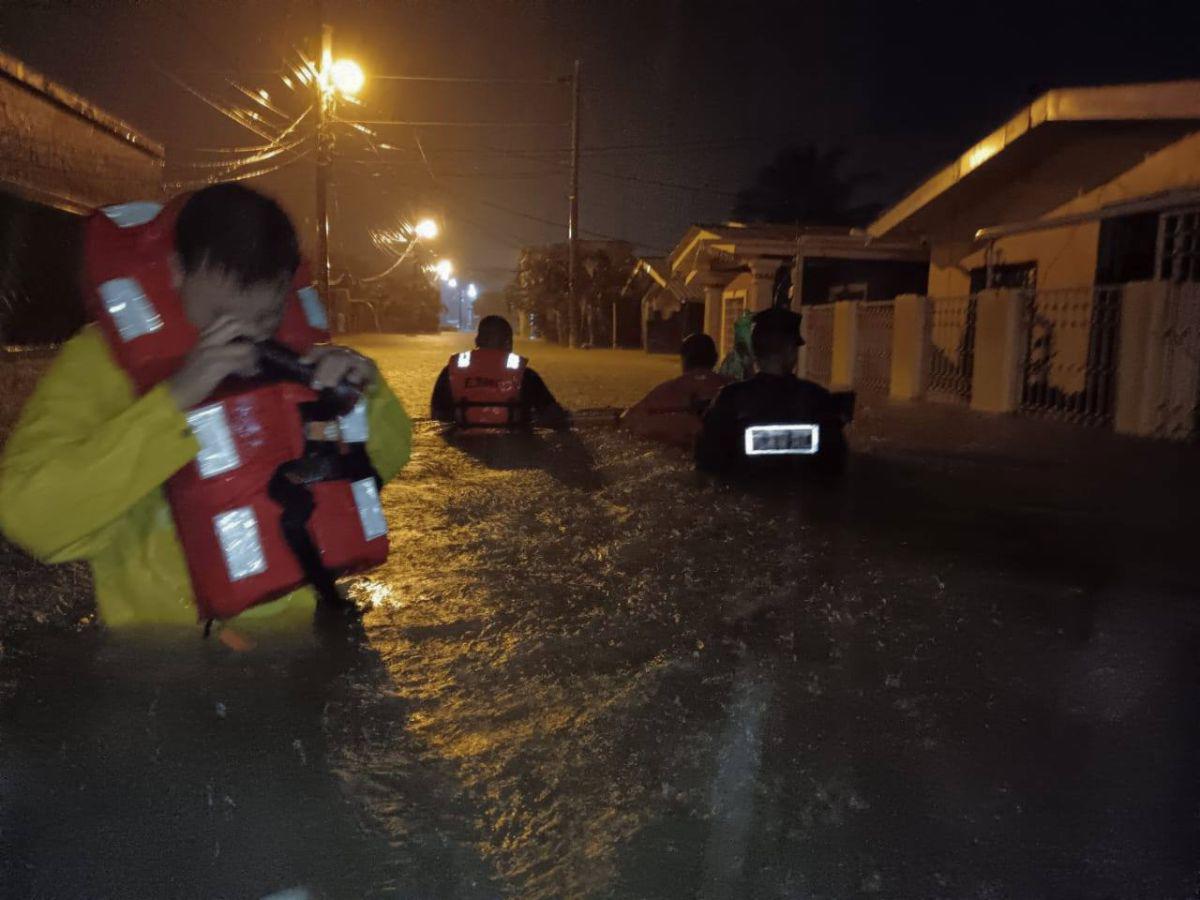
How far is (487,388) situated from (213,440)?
6.08 meters

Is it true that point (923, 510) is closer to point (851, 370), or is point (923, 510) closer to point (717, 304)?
point (851, 370)

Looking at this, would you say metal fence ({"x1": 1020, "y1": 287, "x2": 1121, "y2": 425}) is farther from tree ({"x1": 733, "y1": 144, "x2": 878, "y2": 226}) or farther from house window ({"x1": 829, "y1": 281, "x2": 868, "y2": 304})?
tree ({"x1": 733, "y1": 144, "x2": 878, "y2": 226})

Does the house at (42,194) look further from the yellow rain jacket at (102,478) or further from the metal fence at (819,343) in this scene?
the metal fence at (819,343)

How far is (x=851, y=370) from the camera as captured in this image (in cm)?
1524

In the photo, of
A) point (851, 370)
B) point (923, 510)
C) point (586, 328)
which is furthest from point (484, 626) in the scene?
point (586, 328)

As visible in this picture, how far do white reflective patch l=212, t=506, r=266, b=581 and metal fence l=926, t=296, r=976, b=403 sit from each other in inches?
452

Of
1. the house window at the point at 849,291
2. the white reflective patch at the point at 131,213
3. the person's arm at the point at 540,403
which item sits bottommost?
the person's arm at the point at 540,403

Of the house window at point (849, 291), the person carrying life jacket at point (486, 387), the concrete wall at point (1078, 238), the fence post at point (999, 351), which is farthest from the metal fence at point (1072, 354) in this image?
the house window at point (849, 291)

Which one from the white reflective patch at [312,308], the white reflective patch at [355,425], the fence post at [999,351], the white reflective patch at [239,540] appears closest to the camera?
the white reflective patch at [239,540]

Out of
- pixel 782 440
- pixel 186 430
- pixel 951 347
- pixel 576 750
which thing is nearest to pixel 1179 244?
pixel 951 347

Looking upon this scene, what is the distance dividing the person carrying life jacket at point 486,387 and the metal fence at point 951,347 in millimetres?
6830

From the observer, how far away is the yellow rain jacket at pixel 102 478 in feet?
6.53

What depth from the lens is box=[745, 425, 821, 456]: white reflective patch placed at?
5.48 meters

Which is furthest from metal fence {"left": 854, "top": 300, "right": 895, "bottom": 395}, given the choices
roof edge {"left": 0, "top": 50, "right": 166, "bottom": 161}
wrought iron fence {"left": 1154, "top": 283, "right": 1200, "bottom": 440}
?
roof edge {"left": 0, "top": 50, "right": 166, "bottom": 161}
